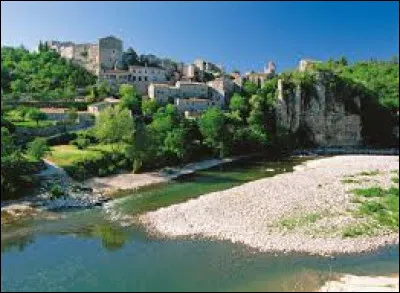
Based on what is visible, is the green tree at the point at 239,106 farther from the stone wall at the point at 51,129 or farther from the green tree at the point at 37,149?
the green tree at the point at 37,149

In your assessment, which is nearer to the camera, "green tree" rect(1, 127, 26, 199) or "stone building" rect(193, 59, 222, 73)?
"green tree" rect(1, 127, 26, 199)

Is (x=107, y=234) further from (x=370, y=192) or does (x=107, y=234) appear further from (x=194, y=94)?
(x=194, y=94)

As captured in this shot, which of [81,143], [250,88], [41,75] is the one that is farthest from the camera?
[250,88]

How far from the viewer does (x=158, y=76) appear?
3728 inches

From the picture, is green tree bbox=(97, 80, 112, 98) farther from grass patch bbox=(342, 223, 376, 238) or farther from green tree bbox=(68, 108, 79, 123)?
grass patch bbox=(342, 223, 376, 238)

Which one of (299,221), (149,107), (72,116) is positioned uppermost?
(149,107)

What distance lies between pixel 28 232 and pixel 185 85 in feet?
178

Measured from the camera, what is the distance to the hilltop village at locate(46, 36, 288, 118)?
Answer: 8300 centimetres

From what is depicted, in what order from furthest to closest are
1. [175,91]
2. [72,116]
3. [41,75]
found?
[41,75] < [175,91] < [72,116]

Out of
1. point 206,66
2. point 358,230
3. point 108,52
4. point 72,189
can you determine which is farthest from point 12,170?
point 206,66

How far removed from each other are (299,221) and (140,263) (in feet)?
36.4

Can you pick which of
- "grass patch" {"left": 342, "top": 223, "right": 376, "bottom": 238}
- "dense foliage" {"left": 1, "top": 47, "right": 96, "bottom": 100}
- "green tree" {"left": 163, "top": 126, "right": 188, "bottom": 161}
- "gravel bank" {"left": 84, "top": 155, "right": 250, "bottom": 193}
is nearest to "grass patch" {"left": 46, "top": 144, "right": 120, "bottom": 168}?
"gravel bank" {"left": 84, "top": 155, "right": 250, "bottom": 193}

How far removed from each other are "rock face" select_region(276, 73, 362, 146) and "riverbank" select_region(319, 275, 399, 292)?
59.0 m

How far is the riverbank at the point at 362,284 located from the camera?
24.6 m
